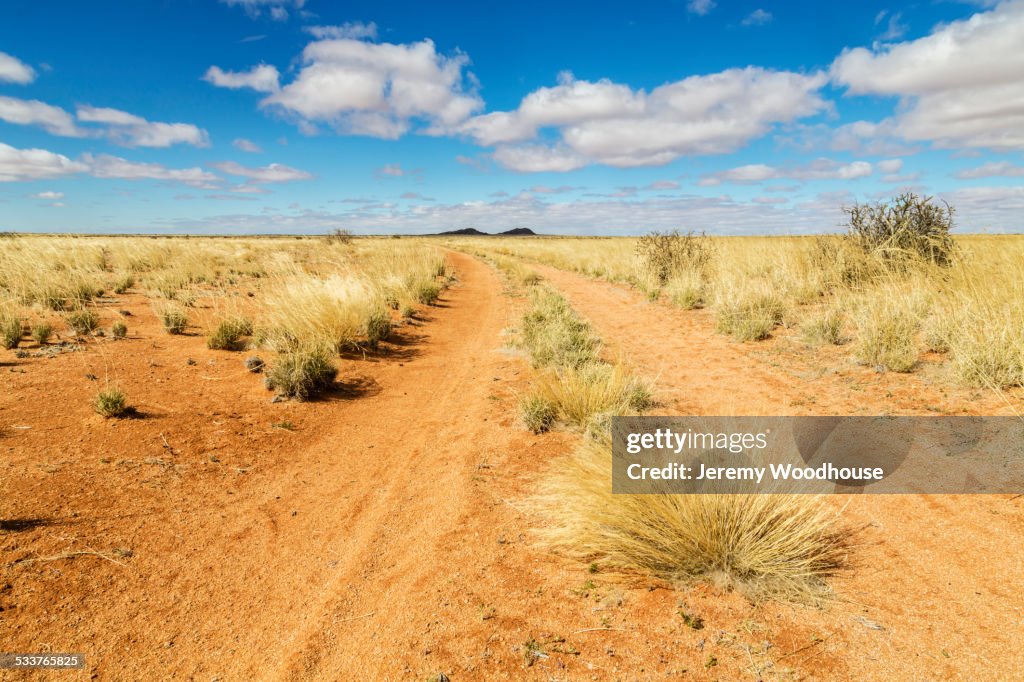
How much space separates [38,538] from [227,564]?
3.61 feet

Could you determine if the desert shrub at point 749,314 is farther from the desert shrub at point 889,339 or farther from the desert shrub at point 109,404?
the desert shrub at point 109,404

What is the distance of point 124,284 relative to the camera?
11680 mm

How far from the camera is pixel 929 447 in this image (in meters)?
3.87

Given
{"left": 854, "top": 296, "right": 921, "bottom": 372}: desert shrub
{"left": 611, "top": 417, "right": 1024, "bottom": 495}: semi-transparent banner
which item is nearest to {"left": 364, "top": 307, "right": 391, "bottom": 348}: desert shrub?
{"left": 611, "top": 417, "right": 1024, "bottom": 495}: semi-transparent banner

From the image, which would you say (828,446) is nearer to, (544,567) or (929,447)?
(929,447)

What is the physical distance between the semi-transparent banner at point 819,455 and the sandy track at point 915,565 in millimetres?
224

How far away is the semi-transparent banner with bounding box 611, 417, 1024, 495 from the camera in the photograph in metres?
2.81

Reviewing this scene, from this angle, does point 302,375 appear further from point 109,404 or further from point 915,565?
point 915,565

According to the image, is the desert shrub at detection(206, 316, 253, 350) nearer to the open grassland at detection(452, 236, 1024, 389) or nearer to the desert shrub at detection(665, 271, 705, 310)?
the open grassland at detection(452, 236, 1024, 389)

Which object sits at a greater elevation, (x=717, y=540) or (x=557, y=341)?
(x=557, y=341)

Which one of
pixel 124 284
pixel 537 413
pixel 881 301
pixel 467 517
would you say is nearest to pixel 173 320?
pixel 124 284

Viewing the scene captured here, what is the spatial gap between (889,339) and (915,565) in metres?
4.27

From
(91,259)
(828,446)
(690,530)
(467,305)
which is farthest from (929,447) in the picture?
(91,259)

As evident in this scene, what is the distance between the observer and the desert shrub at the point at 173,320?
738 cm
